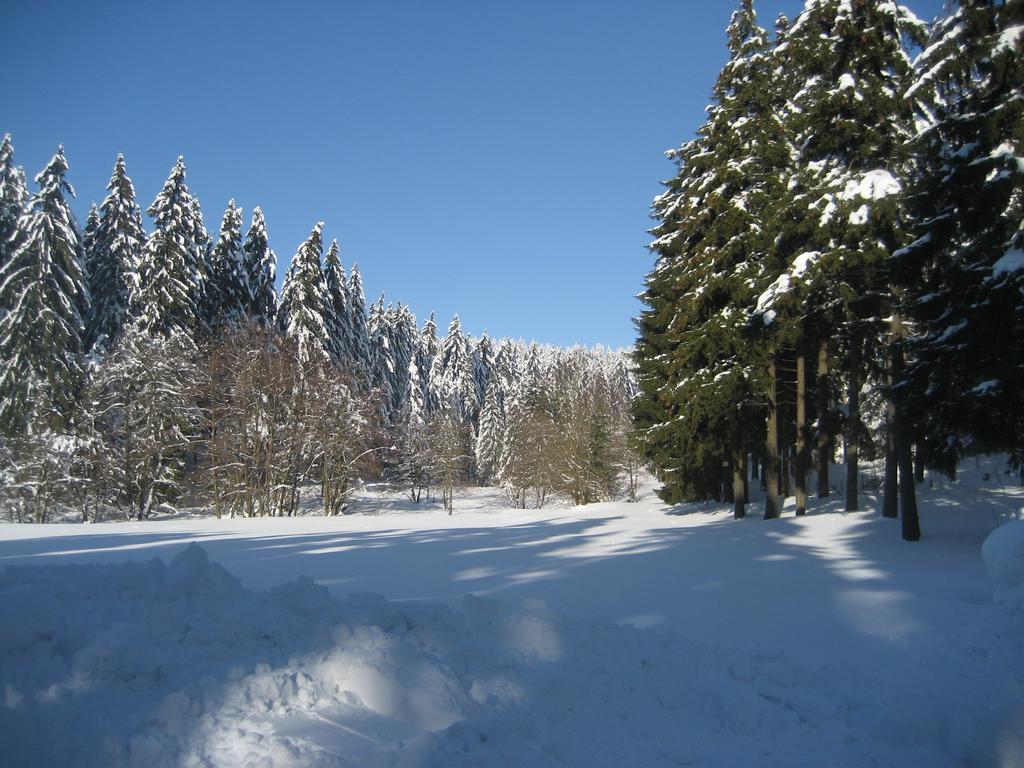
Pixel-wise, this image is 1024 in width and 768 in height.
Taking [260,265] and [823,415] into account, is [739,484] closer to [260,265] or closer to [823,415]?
[823,415]

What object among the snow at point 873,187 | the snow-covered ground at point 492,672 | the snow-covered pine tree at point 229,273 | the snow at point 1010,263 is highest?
the snow-covered pine tree at point 229,273

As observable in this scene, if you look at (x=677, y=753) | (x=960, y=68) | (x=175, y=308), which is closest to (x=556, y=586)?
(x=677, y=753)

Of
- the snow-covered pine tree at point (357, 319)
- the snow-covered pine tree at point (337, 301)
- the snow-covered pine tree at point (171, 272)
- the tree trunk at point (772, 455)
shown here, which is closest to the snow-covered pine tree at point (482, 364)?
the snow-covered pine tree at point (357, 319)

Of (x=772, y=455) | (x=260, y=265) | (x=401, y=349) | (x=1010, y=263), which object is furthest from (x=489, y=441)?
(x=1010, y=263)

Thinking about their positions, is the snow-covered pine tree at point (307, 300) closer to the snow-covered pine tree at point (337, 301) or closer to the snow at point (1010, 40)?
the snow-covered pine tree at point (337, 301)

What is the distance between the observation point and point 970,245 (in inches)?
456

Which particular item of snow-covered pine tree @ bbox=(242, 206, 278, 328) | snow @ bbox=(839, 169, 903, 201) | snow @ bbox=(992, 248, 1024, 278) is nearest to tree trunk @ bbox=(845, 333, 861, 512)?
snow @ bbox=(839, 169, 903, 201)

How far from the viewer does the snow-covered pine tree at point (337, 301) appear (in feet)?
123

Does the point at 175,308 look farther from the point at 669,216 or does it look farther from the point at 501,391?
the point at 501,391

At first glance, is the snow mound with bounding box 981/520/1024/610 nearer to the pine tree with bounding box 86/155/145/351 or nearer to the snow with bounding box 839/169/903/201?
the snow with bounding box 839/169/903/201

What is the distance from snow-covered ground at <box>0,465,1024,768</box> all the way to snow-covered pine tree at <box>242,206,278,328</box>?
107 feet

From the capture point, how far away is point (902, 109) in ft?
48.2

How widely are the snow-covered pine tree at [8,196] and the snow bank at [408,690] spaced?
32.3 metres

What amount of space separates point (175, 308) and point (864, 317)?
96.8 ft
